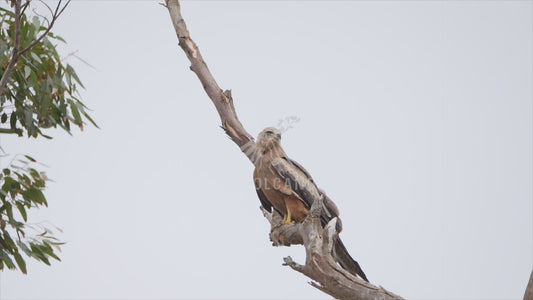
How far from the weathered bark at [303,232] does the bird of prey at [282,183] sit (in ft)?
0.32

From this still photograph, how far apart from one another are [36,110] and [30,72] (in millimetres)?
516

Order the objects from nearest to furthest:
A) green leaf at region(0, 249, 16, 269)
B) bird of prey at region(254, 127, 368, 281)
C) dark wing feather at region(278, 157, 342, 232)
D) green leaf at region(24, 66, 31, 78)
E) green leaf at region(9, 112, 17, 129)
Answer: dark wing feather at region(278, 157, 342, 232) < bird of prey at region(254, 127, 368, 281) < green leaf at region(24, 66, 31, 78) < green leaf at region(0, 249, 16, 269) < green leaf at region(9, 112, 17, 129)

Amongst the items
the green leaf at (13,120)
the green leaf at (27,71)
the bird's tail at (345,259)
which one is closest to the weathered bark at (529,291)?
the bird's tail at (345,259)

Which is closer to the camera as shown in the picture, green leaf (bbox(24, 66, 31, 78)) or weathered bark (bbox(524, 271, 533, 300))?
weathered bark (bbox(524, 271, 533, 300))

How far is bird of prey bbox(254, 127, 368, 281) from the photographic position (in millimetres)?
5477

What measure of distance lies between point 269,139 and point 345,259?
1532mm

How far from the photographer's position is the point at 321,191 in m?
5.64

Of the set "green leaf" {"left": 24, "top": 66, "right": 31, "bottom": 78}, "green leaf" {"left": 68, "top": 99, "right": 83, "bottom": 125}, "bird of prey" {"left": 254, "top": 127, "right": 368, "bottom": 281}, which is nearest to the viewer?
"bird of prey" {"left": 254, "top": 127, "right": 368, "bottom": 281}

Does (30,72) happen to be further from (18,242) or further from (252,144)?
(252,144)

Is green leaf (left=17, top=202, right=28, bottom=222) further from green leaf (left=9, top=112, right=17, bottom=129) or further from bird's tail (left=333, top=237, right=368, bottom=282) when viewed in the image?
bird's tail (left=333, top=237, right=368, bottom=282)

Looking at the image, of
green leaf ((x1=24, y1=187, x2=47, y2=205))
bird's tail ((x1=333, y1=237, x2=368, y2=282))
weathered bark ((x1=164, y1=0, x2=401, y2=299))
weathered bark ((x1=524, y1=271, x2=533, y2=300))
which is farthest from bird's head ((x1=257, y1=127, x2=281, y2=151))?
weathered bark ((x1=524, y1=271, x2=533, y2=300))

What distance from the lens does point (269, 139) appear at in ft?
19.3

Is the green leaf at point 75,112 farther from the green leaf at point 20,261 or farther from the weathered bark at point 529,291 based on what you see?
the weathered bark at point 529,291

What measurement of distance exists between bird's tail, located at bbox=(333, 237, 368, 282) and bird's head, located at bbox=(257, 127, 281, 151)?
1.41 m
